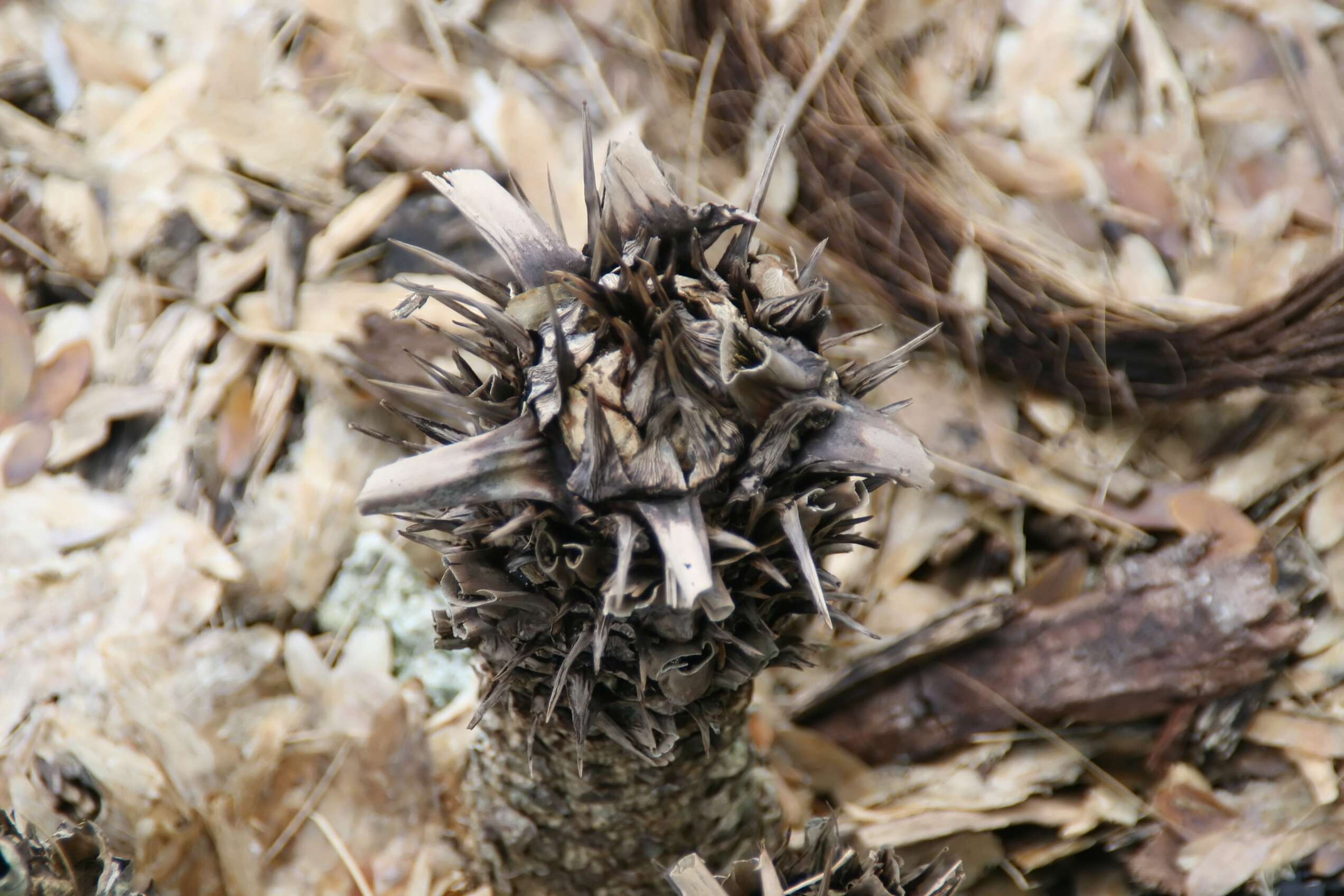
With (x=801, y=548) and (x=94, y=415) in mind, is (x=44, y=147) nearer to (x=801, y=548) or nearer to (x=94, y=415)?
(x=94, y=415)

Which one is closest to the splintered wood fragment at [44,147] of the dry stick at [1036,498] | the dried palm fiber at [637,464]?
the dried palm fiber at [637,464]

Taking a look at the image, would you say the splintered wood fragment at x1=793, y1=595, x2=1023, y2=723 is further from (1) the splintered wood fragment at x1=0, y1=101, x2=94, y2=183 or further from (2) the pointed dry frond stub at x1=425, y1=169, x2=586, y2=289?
(1) the splintered wood fragment at x1=0, y1=101, x2=94, y2=183

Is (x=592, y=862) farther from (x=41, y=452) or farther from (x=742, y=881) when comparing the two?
(x=41, y=452)

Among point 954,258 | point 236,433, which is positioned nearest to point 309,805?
point 236,433

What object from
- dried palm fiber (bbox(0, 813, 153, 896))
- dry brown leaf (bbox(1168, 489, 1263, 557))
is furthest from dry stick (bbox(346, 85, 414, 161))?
dry brown leaf (bbox(1168, 489, 1263, 557))

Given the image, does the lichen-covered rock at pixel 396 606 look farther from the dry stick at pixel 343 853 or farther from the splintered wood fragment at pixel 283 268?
the splintered wood fragment at pixel 283 268

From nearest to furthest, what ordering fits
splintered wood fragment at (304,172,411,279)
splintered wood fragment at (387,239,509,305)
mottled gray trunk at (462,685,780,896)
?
1. splintered wood fragment at (387,239,509,305)
2. mottled gray trunk at (462,685,780,896)
3. splintered wood fragment at (304,172,411,279)
